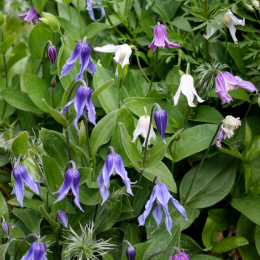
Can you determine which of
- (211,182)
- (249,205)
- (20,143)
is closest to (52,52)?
(20,143)

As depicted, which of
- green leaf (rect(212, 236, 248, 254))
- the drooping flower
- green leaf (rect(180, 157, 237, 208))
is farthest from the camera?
green leaf (rect(180, 157, 237, 208))

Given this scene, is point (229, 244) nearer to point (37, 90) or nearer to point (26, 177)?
point (26, 177)

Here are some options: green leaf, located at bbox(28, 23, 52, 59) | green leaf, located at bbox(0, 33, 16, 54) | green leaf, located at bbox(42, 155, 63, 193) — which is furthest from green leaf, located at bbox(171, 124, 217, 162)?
green leaf, located at bbox(0, 33, 16, 54)

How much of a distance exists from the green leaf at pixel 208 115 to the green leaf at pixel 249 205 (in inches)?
13.2

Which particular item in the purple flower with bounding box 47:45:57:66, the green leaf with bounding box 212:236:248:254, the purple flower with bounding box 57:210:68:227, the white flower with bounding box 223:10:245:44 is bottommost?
the green leaf with bounding box 212:236:248:254

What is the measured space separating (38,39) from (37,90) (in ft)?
0.81

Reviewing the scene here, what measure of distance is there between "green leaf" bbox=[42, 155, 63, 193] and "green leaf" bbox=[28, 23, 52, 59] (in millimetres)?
763

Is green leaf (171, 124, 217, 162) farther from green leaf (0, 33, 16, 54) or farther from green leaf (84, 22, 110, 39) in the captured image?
green leaf (0, 33, 16, 54)

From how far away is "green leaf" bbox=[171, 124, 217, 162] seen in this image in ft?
5.34

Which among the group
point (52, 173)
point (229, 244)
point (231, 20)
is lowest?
point (229, 244)

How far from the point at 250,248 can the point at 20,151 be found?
1.05 m

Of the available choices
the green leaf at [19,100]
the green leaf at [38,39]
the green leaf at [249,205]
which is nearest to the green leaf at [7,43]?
the green leaf at [38,39]

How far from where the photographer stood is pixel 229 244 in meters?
1.62

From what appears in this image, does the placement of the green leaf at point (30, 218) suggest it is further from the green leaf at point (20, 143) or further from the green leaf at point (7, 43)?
the green leaf at point (7, 43)
